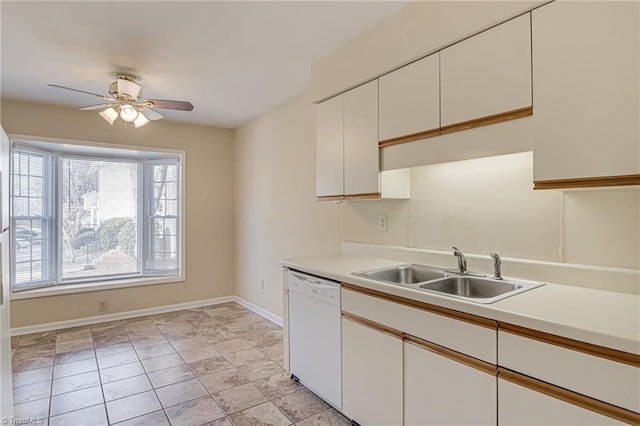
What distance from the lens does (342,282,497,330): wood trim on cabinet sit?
54.6 inches

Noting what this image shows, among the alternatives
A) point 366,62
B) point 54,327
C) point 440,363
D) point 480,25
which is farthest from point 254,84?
point 54,327

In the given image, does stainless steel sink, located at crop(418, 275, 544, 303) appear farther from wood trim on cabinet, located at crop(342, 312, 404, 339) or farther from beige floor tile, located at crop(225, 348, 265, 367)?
beige floor tile, located at crop(225, 348, 265, 367)

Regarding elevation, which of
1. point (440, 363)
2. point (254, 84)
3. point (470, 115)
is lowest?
point (440, 363)

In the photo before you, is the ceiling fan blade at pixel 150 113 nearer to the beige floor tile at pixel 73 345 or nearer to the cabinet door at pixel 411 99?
the cabinet door at pixel 411 99

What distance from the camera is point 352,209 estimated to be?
3.00 m

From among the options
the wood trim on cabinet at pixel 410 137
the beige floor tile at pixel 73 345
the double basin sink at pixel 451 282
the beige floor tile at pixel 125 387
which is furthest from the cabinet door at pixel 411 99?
the beige floor tile at pixel 73 345

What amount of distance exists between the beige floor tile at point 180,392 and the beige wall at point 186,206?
223cm

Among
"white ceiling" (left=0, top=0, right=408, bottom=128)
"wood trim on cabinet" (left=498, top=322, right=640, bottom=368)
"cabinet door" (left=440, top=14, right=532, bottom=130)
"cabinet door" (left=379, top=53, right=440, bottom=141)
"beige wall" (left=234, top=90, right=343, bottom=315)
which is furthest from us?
"beige wall" (left=234, top=90, right=343, bottom=315)

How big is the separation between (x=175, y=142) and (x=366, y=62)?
10.8 ft

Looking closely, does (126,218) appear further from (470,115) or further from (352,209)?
(470,115)

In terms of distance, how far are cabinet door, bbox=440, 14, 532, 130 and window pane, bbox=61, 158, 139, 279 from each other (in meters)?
4.51

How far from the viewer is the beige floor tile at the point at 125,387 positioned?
8.34 ft

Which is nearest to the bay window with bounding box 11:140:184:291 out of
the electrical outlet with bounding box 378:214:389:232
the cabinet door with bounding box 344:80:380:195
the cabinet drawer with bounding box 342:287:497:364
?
the cabinet door with bounding box 344:80:380:195

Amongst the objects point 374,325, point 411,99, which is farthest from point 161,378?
point 411,99
